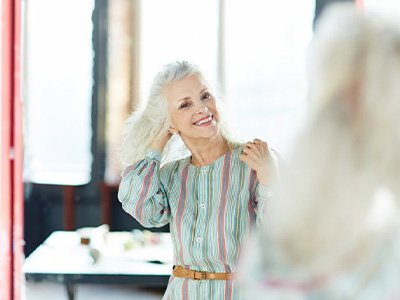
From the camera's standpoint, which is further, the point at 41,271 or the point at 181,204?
the point at 41,271

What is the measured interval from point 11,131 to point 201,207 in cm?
78

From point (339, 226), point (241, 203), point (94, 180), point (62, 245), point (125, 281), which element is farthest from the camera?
point (94, 180)

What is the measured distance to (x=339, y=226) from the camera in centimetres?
116

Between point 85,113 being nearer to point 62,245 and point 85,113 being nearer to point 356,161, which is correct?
point 62,245

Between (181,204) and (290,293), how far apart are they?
1.24 m

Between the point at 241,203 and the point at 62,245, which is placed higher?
the point at 241,203

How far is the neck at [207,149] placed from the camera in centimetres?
241

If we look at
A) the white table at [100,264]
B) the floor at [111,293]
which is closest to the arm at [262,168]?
the white table at [100,264]

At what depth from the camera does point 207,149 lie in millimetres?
2426

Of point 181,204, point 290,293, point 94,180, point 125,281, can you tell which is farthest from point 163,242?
point 290,293

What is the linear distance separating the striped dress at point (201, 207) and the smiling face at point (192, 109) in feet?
0.38

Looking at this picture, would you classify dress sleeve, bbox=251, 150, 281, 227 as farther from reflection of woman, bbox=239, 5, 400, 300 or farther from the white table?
the white table

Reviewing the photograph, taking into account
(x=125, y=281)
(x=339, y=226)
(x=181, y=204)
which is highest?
(x=339, y=226)

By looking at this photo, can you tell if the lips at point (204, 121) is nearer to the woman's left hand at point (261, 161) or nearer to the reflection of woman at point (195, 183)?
the reflection of woman at point (195, 183)
